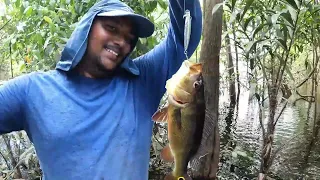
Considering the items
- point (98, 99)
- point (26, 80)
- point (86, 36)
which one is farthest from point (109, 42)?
point (26, 80)

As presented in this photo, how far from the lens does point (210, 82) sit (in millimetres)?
4180

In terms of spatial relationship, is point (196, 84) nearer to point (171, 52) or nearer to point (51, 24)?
point (171, 52)

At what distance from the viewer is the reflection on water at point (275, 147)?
594cm

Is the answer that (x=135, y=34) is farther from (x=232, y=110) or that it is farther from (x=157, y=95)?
(x=232, y=110)

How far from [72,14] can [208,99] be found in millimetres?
1714

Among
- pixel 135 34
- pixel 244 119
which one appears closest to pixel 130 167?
pixel 135 34

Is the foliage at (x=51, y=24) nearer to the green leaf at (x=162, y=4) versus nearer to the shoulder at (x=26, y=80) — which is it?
the green leaf at (x=162, y=4)

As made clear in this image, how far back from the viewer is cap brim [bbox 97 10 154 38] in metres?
1.74

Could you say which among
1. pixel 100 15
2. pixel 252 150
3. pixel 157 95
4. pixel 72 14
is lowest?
pixel 252 150

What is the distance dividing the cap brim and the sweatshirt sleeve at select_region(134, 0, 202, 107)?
104mm

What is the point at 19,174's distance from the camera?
4.63 meters

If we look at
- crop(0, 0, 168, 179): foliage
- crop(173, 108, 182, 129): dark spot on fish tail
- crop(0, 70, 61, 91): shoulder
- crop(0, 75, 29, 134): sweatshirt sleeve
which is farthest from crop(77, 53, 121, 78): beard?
crop(0, 0, 168, 179): foliage

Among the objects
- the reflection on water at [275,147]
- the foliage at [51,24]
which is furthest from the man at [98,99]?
the reflection on water at [275,147]

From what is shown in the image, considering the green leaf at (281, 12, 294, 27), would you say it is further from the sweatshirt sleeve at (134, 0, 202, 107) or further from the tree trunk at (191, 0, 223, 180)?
the sweatshirt sleeve at (134, 0, 202, 107)
